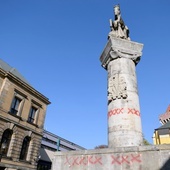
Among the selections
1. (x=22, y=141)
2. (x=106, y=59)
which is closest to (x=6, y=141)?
(x=22, y=141)

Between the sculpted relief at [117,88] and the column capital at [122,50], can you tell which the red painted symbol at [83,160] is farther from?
the column capital at [122,50]

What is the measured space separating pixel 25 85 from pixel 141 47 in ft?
58.8

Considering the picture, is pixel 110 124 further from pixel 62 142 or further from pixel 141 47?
pixel 62 142

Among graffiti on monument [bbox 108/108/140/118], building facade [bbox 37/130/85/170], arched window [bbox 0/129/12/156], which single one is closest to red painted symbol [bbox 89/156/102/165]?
graffiti on monument [bbox 108/108/140/118]

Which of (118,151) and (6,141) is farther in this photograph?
(6,141)

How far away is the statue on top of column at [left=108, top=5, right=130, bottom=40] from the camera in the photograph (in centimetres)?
1059

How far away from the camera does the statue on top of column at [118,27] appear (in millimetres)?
10586

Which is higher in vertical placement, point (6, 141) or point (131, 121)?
point (6, 141)

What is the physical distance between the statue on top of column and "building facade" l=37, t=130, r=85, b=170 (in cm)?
1543

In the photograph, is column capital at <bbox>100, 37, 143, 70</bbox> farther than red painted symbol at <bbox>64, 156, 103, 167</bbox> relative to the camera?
Yes

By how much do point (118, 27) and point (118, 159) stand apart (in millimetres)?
7759

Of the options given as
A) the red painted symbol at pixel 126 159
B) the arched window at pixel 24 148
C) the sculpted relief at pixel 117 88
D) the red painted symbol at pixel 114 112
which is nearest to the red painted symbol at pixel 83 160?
the red painted symbol at pixel 126 159

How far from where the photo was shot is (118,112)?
787 centimetres

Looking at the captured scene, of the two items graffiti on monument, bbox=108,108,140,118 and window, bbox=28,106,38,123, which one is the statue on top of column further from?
window, bbox=28,106,38,123
